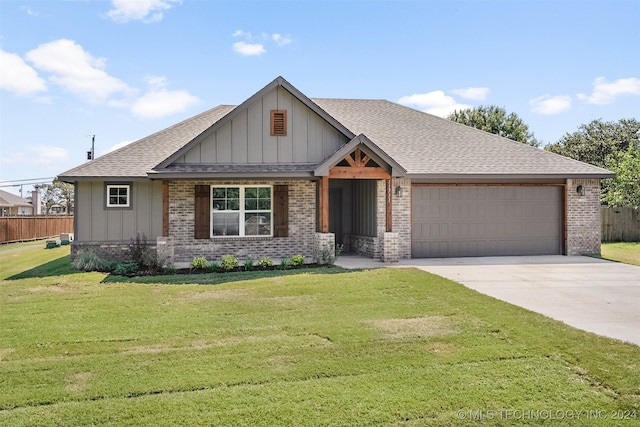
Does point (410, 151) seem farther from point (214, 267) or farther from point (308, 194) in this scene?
point (214, 267)

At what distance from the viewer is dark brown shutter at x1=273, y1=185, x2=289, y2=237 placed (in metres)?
14.0

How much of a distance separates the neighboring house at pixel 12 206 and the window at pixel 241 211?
38.3 m

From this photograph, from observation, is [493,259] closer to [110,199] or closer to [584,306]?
[584,306]

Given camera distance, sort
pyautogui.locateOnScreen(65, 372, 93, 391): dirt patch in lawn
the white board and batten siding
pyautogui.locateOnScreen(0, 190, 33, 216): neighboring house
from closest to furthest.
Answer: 1. pyautogui.locateOnScreen(65, 372, 93, 391): dirt patch in lawn
2. the white board and batten siding
3. pyautogui.locateOnScreen(0, 190, 33, 216): neighboring house

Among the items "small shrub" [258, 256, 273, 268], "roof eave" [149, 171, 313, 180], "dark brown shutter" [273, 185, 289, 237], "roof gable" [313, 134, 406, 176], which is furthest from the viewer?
"dark brown shutter" [273, 185, 289, 237]

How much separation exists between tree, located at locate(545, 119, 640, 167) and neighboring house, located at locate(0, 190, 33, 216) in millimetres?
52787

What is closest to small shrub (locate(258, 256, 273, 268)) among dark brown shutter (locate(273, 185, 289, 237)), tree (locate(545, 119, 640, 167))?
dark brown shutter (locate(273, 185, 289, 237))

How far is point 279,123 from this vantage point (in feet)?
45.0

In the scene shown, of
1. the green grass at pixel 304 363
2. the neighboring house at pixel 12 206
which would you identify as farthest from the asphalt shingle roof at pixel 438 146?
the neighboring house at pixel 12 206

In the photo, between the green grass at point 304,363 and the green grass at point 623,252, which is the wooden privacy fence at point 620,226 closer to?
the green grass at point 623,252

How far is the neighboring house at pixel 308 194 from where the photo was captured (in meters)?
13.2

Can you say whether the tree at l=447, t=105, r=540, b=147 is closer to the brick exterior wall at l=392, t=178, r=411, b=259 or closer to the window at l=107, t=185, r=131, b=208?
the brick exterior wall at l=392, t=178, r=411, b=259

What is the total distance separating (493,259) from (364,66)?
31.8ft

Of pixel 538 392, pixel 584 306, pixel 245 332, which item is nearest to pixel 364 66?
pixel 584 306
